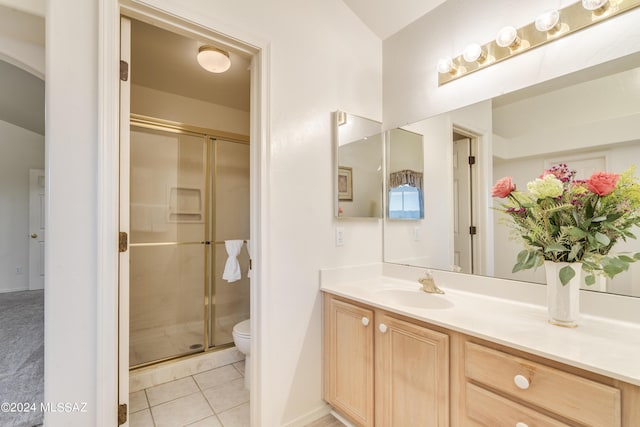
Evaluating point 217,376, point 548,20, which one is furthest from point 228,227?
point 548,20

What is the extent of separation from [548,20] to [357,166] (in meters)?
1.18

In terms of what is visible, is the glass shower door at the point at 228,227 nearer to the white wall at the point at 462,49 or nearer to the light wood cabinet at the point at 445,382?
the light wood cabinet at the point at 445,382

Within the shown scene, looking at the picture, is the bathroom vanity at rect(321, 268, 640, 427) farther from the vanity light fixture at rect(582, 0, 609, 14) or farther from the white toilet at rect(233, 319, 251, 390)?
the vanity light fixture at rect(582, 0, 609, 14)

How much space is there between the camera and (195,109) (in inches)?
109

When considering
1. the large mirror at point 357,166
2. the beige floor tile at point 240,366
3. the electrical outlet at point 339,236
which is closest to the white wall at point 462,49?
the large mirror at point 357,166

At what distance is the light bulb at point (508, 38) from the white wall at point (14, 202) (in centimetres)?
648

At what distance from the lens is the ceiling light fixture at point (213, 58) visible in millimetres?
1789

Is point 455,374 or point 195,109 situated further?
point 195,109

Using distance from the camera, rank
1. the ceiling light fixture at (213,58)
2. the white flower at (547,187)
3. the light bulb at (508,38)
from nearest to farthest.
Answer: the white flower at (547,187)
the light bulb at (508,38)
the ceiling light fixture at (213,58)

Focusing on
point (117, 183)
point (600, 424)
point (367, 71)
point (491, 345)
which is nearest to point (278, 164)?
point (117, 183)

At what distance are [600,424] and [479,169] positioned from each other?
117 cm

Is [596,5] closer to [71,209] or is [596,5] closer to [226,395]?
[71,209]

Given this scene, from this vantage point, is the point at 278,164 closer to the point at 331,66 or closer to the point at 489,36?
the point at 331,66

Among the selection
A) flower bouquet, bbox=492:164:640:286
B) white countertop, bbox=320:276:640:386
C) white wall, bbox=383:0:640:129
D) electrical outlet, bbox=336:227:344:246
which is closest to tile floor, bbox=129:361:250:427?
white countertop, bbox=320:276:640:386
